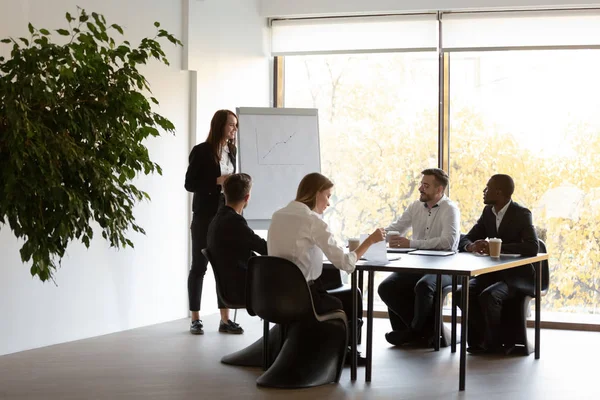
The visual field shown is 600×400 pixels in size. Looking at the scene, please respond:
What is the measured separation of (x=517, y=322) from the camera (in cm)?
571

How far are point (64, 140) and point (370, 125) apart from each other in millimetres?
4650

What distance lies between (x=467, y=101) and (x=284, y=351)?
3588mm

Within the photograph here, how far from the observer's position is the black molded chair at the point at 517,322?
18.6 feet

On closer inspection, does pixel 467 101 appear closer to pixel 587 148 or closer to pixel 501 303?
pixel 587 148

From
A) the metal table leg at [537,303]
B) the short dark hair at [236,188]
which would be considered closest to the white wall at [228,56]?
the short dark hair at [236,188]

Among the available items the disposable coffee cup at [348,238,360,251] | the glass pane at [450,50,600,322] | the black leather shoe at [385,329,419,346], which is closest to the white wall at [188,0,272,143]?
the glass pane at [450,50,600,322]

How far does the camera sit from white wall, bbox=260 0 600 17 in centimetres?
715

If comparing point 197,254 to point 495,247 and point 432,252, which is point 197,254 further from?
point 495,247

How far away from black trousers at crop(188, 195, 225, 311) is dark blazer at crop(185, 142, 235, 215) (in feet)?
0.15

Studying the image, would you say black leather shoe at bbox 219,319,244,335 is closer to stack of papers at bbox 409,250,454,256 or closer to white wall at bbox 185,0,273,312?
white wall at bbox 185,0,273,312

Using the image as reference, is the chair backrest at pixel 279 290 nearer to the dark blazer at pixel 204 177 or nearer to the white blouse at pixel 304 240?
the white blouse at pixel 304 240

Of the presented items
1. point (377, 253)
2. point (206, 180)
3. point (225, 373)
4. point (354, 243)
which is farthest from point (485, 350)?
point (206, 180)

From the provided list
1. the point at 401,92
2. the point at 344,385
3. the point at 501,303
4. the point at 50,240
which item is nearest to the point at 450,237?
the point at 501,303

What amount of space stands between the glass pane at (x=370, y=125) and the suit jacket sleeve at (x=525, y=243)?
2.05 meters
